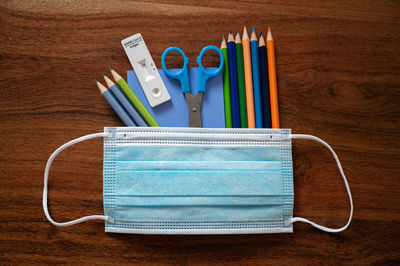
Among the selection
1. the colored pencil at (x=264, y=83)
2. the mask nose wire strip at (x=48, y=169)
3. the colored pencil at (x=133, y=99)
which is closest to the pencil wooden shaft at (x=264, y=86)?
the colored pencil at (x=264, y=83)

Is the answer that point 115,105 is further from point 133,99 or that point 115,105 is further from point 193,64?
point 193,64

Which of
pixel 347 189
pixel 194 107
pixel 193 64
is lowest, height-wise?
pixel 347 189

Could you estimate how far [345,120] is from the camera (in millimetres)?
689

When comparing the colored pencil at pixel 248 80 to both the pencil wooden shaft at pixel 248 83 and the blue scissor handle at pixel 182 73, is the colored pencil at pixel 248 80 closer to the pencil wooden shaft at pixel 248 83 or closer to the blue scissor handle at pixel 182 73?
the pencil wooden shaft at pixel 248 83

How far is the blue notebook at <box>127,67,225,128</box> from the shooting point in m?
0.66

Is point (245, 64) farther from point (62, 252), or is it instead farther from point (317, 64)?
point (62, 252)

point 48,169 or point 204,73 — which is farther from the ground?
point 204,73

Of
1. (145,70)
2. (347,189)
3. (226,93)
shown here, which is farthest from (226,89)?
(347,189)

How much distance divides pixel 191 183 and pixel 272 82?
0.29 m

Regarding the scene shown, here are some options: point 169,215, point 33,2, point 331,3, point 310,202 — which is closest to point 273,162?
point 310,202

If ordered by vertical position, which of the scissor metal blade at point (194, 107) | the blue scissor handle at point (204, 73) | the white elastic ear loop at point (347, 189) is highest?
the blue scissor handle at point (204, 73)

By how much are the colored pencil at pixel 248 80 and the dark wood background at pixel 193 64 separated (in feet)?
0.20

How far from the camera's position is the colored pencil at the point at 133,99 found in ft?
2.10

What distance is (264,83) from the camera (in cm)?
66
